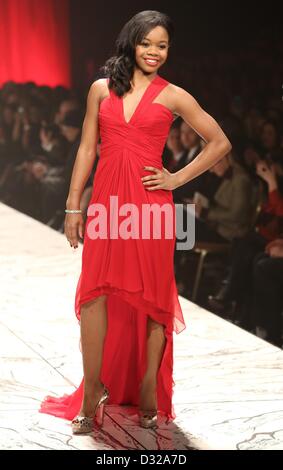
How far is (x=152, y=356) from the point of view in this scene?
341cm

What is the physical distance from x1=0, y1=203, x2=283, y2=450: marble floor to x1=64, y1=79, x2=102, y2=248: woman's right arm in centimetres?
69

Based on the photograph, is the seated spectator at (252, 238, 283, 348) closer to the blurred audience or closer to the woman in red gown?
the blurred audience

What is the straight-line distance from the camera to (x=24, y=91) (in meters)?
8.31

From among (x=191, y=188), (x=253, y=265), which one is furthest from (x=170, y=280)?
(x=191, y=188)

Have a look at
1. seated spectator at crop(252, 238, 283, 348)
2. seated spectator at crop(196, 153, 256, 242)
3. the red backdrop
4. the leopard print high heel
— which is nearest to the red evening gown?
the leopard print high heel

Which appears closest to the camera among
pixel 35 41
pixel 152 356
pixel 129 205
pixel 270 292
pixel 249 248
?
pixel 129 205

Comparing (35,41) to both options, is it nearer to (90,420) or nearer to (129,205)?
(129,205)

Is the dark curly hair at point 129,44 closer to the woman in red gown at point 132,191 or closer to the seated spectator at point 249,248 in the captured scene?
the woman in red gown at point 132,191

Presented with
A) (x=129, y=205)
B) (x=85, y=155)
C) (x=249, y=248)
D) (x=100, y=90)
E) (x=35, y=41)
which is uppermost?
(x=100, y=90)

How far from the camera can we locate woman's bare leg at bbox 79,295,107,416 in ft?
10.9

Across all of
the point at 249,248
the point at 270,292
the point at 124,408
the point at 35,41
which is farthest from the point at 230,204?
the point at 35,41

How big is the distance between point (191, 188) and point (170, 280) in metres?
2.23

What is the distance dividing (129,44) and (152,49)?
9 cm

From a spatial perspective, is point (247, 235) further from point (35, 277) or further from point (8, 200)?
point (8, 200)
